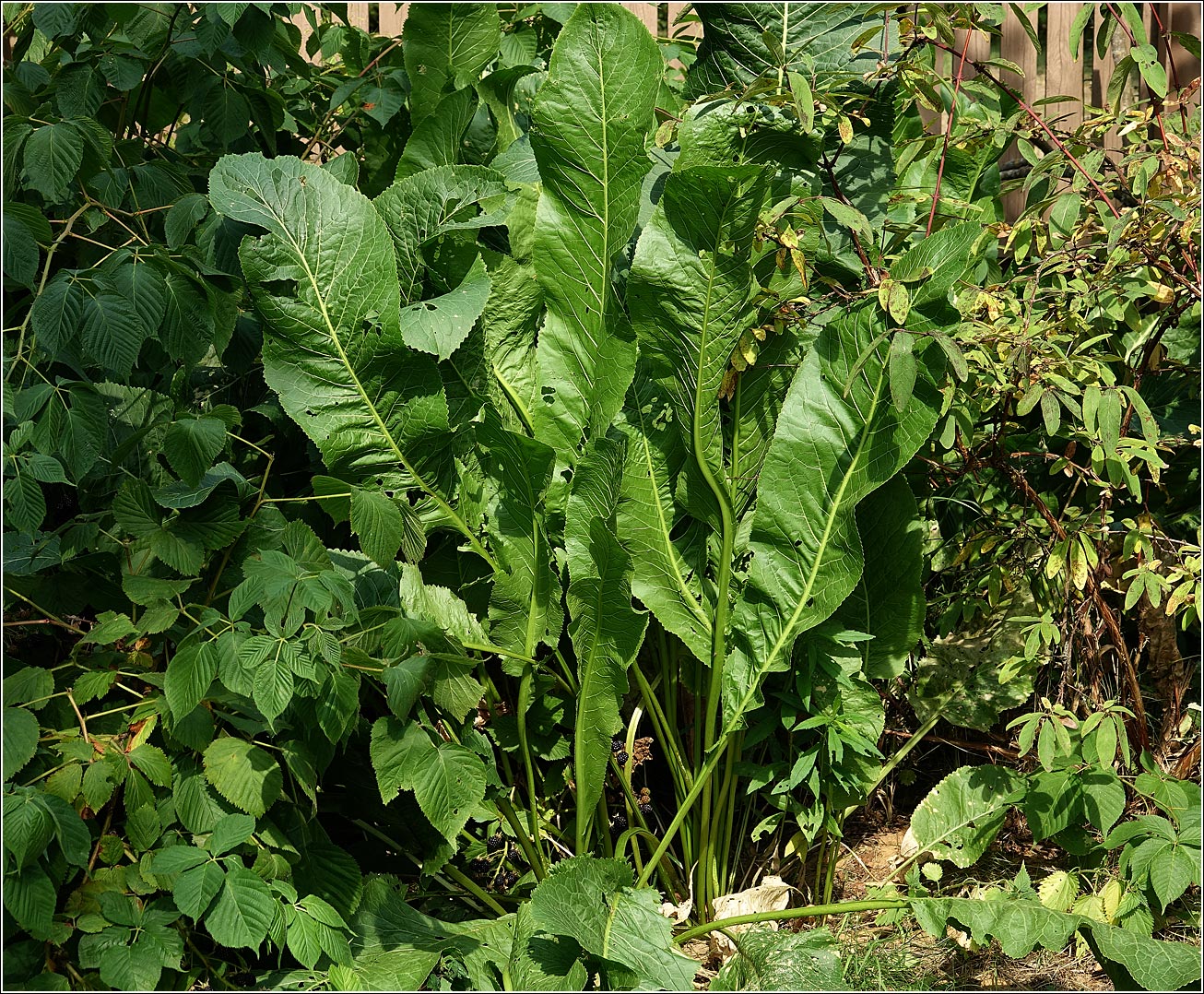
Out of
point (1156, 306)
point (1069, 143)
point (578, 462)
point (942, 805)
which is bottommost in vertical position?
point (942, 805)

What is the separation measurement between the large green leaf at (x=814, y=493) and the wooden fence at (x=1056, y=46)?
Result: 4.06ft

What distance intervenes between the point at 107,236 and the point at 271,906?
113cm

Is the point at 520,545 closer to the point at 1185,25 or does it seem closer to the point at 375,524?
the point at 375,524

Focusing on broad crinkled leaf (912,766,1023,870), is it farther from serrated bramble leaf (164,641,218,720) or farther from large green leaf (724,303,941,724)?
serrated bramble leaf (164,641,218,720)

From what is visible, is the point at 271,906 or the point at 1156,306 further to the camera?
the point at 1156,306

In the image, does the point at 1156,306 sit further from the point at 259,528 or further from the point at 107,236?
the point at 107,236

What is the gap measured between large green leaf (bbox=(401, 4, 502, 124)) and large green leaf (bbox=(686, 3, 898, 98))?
0.44 m

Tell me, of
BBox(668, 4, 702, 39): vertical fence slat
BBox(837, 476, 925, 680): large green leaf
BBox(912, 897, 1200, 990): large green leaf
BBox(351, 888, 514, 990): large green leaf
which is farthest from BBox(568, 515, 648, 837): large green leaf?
BBox(668, 4, 702, 39): vertical fence slat

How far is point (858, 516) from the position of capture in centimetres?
210

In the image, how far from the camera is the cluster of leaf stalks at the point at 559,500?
158 centimetres

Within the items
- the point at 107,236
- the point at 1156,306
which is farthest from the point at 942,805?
the point at 107,236

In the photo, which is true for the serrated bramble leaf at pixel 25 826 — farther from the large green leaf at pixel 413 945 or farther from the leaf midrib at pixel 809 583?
the leaf midrib at pixel 809 583

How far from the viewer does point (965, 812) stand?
2074mm

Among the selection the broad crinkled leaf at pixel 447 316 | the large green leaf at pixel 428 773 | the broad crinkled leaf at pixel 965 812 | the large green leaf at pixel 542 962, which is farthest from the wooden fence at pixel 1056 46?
the large green leaf at pixel 542 962
